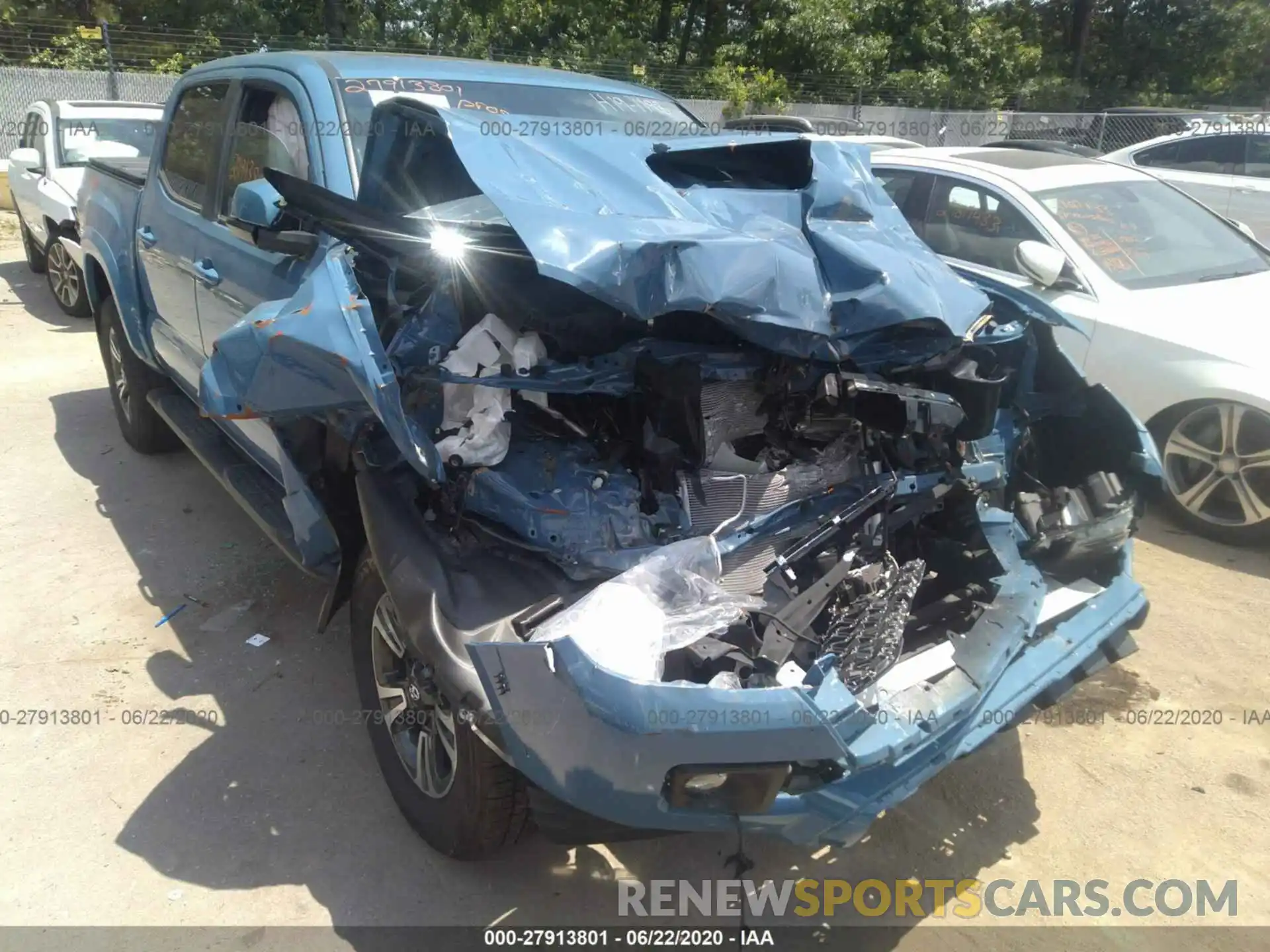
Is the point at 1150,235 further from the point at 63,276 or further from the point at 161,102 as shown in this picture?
the point at 161,102

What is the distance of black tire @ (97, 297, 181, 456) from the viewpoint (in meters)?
5.17

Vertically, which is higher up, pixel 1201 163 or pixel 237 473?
pixel 1201 163

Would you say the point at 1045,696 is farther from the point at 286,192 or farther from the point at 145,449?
the point at 145,449

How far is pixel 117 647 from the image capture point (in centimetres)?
368

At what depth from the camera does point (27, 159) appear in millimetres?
8492

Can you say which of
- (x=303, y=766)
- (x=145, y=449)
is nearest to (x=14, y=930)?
(x=303, y=766)

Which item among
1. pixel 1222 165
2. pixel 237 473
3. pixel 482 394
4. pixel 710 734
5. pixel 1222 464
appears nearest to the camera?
pixel 710 734

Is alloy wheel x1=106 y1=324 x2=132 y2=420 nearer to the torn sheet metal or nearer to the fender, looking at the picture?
the fender

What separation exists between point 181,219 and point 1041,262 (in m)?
4.18

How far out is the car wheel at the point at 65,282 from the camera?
842cm

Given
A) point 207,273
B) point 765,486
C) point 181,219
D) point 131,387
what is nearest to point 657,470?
point 765,486

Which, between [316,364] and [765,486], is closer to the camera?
[316,364]

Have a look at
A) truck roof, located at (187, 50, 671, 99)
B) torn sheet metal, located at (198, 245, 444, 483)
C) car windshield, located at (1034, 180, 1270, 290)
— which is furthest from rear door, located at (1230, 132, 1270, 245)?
torn sheet metal, located at (198, 245, 444, 483)

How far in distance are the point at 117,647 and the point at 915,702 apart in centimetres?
310
